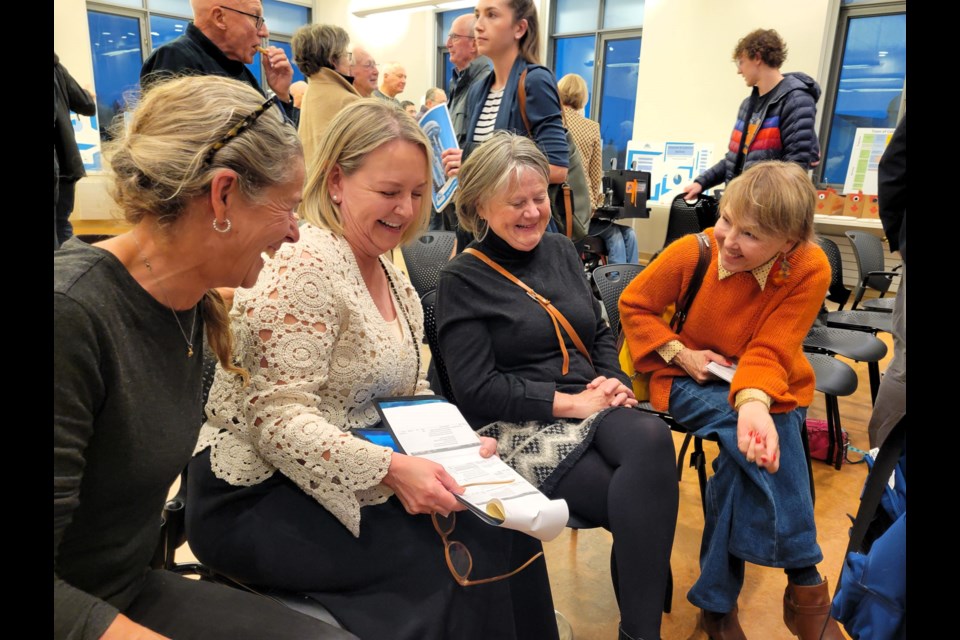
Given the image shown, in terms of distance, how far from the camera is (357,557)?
3.76 ft

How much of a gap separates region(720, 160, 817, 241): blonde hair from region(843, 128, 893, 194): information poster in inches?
216

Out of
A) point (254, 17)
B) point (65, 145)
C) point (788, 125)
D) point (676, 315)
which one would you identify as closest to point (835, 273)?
point (788, 125)

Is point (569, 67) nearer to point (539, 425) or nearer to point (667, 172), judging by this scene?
point (667, 172)

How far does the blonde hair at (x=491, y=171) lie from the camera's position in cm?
176

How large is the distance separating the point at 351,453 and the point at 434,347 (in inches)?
26.3

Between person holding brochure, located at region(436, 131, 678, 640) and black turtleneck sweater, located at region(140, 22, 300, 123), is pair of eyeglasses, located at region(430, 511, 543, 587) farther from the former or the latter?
black turtleneck sweater, located at region(140, 22, 300, 123)

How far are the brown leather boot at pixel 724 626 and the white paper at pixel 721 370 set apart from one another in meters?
0.61

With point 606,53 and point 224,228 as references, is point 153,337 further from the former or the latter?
point 606,53

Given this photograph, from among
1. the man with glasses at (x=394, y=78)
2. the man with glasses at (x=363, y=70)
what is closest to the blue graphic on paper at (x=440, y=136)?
the man with glasses at (x=363, y=70)

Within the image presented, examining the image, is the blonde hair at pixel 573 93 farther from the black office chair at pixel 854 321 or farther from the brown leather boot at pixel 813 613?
the brown leather boot at pixel 813 613

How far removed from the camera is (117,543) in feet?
3.00

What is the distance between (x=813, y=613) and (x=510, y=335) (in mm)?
1051

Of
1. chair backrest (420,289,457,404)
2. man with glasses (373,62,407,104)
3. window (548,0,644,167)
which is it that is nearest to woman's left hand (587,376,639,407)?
chair backrest (420,289,457,404)
